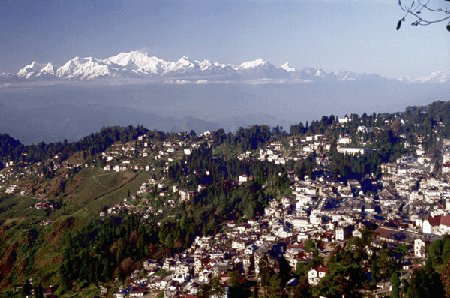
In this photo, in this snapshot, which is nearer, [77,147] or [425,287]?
[425,287]

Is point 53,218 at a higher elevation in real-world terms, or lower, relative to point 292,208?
lower

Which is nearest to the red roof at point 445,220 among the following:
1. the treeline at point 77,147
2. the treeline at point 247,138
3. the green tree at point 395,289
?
the green tree at point 395,289

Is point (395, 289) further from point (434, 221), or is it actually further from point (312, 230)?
point (312, 230)

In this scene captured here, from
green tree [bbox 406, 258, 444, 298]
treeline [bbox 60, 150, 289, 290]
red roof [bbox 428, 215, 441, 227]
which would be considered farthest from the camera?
treeline [bbox 60, 150, 289, 290]

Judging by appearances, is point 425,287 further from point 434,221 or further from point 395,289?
point 434,221

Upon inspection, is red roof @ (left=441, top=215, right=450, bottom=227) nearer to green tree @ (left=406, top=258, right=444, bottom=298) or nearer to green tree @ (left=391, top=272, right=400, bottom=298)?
green tree @ (left=391, top=272, right=400, bottom=298)

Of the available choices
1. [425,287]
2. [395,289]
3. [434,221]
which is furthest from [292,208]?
[425,287]

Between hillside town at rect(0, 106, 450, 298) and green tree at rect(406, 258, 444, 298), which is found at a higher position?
green tree at rect(406, 258, 444, 298)

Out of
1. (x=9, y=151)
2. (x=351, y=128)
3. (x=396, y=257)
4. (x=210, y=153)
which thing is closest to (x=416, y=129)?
(x=351, y=128)

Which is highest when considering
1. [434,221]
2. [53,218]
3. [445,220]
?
[445,220]

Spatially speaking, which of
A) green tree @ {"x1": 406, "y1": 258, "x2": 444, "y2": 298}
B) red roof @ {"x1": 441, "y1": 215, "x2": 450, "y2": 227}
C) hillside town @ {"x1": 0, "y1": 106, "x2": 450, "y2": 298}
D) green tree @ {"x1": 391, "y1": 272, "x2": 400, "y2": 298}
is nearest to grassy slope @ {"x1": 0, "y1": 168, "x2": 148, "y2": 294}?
hillside town @ {"x1": 0, "y1": 106, "x2": 450, "y2": 298}

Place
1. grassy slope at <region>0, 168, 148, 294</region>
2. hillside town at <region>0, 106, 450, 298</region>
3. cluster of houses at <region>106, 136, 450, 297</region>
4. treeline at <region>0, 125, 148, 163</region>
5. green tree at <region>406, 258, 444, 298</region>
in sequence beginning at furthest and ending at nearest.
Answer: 1. treeline at <region>0, 125, 148, 163</region>
2. grassy slope at <region>0, 168, 148, 294</region>
3. cluster of houses at <region>106, 136, 450, 297</region>
4. hillside town at <region>0, 106, 450, 298</region>
5. green tree at <region>406, 258, 444, 298</region>

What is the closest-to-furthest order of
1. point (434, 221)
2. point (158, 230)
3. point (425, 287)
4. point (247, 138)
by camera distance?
point (425, 287) → point (434, 221) → point (158, 230) → point (247, 138)

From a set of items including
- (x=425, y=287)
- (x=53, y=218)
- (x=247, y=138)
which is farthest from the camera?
(x=247, y=138)
